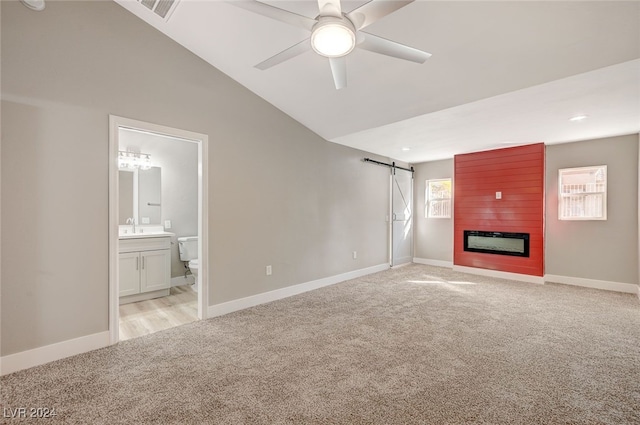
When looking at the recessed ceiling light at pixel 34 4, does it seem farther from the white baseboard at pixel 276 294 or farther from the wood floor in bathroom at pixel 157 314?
the white baseboard at pixel 276 294

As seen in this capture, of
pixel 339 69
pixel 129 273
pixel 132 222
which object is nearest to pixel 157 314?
pixel 129 273

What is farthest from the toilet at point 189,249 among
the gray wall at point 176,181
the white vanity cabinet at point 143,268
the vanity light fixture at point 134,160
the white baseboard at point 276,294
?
the white baseboard at point 276,294

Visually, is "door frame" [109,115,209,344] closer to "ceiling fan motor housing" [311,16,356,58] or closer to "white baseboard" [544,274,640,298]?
"ceiling fan motor housing" [311,16,356,58]

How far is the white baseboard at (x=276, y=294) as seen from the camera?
11.2 feet

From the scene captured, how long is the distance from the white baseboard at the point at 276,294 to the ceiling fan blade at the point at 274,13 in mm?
3034

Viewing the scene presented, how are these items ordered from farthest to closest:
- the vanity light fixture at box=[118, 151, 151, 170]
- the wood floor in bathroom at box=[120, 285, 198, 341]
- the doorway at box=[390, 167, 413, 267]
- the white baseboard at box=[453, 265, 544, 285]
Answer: the doorway at box=[390, 167, 413, 267], the white baseboard at box=[453, 265, 544, 285], the vanity light fixture at box=[118, 151, 151, 170], the wood floor in bathroom at box=[120, 285, 198, 341]

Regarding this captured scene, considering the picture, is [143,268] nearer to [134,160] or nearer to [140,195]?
[140,195]

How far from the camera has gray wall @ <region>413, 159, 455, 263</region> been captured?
21.6ft

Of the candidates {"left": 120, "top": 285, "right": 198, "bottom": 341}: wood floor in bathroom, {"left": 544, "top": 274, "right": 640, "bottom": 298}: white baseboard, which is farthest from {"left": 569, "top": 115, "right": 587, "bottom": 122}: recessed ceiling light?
{"left": 120, "top": 285, "right": 198, "bottom": 341}: wood floor in bathroom

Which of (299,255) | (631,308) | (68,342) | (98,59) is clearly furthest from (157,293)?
(631,308)

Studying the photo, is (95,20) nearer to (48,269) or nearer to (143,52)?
(143,52)

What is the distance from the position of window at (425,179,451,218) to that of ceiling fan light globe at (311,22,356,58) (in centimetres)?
569

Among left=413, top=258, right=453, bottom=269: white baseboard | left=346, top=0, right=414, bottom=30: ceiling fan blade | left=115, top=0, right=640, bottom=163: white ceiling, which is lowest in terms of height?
left=413, top=258, right=453, bottom=269: white baseboard

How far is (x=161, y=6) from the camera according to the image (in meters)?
2.57
